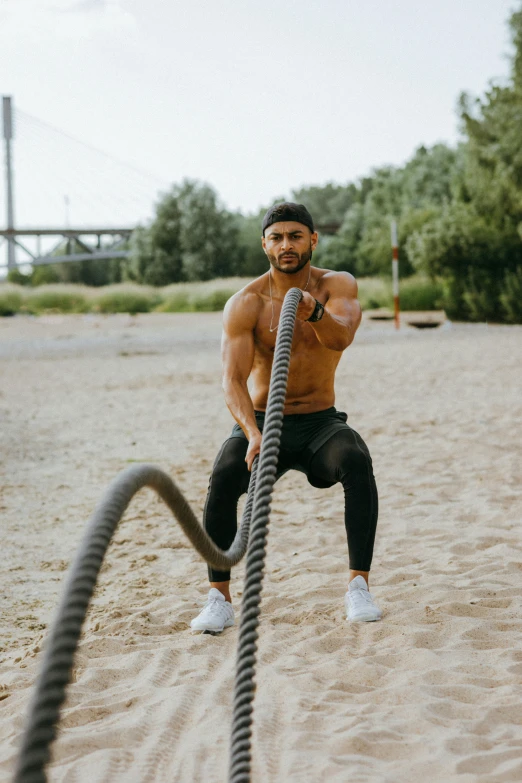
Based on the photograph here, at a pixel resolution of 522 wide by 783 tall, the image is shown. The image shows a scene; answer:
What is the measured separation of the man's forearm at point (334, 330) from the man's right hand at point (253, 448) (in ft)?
1.43

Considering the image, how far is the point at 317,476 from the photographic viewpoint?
3.40 metres

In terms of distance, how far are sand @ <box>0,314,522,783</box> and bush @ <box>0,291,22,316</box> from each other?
24263mm

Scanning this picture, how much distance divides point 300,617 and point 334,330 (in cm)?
121

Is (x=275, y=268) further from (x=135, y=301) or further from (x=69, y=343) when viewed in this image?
A: (x=135, y=301)

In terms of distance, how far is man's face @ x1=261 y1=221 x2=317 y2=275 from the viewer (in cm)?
329

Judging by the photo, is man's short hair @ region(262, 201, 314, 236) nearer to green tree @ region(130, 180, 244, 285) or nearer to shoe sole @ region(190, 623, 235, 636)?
shoe sole @ region(190, 623, 235, 636)

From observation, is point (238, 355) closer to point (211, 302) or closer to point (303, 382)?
point (303, 382)

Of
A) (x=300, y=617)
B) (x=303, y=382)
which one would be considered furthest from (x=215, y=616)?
(x=303, y=382)

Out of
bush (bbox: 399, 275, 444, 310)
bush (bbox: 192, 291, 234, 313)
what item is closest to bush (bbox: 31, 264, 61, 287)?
bush (bbox: 192, 291, 234, 313)

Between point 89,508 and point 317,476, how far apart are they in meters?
2.73

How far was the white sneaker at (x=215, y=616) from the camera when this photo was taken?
336 cm

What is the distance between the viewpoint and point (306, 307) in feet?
9.71

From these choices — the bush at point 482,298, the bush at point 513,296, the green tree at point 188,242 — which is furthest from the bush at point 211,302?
the bush at point 513,296

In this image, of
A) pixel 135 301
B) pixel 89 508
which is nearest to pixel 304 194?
pixel 135 301
